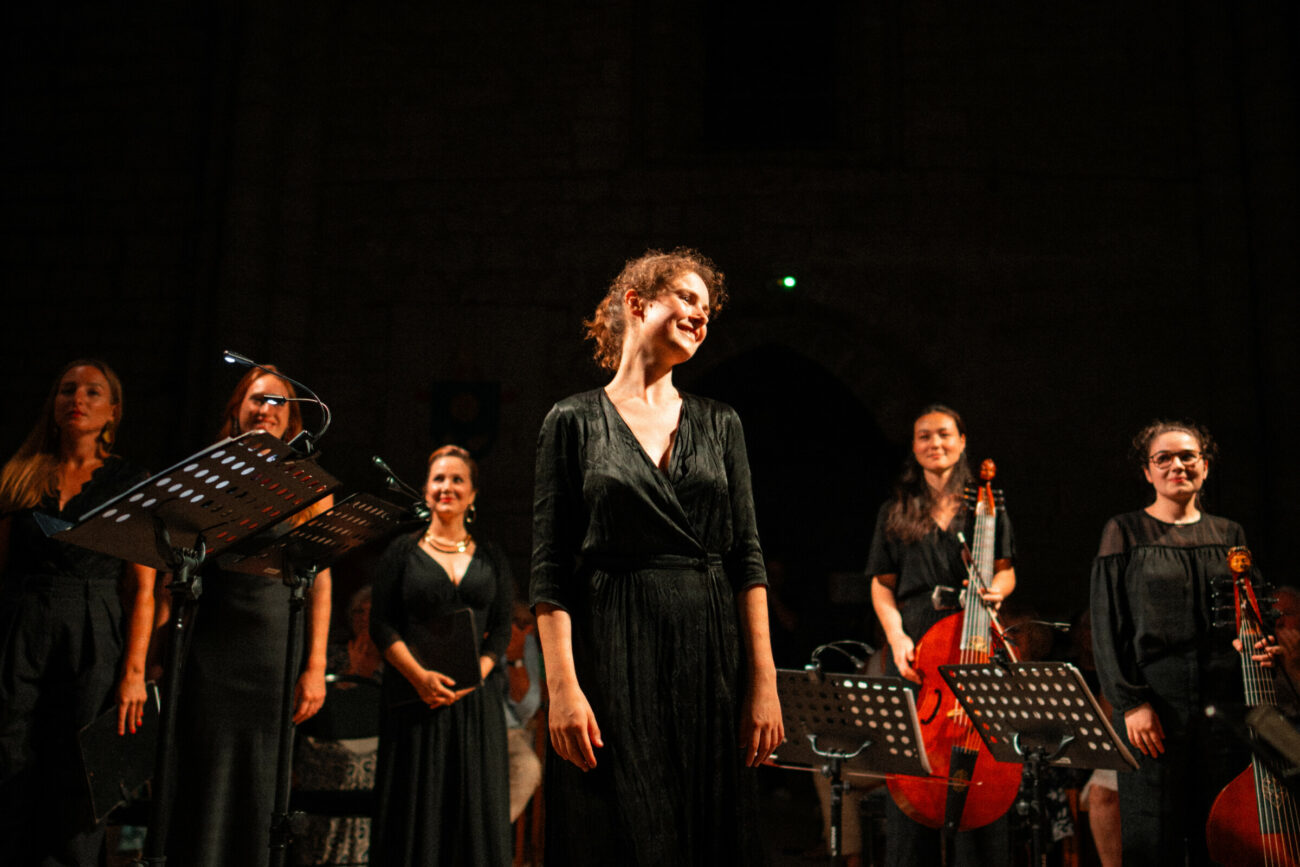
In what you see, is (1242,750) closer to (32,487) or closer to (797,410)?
(32,487)

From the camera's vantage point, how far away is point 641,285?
233 cm

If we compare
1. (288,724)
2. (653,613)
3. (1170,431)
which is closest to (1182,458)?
(1170,431)

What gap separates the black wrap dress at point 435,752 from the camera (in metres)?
3.98

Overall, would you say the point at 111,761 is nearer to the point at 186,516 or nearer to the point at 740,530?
the point at 186,516

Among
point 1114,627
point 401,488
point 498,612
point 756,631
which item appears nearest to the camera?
point 756,631

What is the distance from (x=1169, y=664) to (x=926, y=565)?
929 mm

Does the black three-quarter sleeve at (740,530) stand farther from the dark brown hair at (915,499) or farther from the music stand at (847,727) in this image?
the dark brown hair at (915,499)

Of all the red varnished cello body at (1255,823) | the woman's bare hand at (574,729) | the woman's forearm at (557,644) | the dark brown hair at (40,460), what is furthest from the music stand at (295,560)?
the red varnished cello body at (1255,823)

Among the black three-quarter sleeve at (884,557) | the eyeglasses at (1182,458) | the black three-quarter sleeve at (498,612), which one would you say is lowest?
the black three-quarter sleeve at (498,612)

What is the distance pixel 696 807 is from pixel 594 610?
0.42m

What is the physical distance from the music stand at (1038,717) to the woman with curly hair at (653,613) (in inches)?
65.4

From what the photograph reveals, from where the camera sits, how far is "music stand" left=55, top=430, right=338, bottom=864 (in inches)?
99.0

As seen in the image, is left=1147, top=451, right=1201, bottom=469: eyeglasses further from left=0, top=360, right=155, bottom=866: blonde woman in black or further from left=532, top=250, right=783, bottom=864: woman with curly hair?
left=0, top=360, right=155, bottom=866: blonde woman in black

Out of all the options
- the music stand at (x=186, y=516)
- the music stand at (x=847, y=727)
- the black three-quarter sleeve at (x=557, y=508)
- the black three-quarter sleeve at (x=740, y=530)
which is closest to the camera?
the black three-quarter sleeve at (x=557, y=508)
